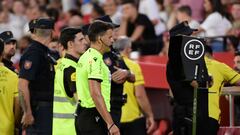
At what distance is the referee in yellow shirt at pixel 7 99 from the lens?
12.1m

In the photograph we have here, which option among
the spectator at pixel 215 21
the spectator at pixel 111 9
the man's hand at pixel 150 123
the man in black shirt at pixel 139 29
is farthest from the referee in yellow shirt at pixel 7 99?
the spectator at pixel 111 9

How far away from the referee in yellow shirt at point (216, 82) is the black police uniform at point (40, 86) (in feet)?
6.84

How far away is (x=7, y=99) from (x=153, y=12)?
7.78 metres

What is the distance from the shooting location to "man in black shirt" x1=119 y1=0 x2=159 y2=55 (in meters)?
18.4

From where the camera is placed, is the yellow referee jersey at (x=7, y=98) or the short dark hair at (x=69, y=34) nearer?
the yellow referee jersey at (x=7, y=98)

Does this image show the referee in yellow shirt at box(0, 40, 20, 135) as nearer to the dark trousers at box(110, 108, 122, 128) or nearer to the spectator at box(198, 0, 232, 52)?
the dark trousers at box(110, 108, 122, 128)

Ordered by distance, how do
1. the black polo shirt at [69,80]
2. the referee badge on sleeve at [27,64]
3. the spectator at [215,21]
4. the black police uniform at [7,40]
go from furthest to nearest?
the spectator at [215,21]
the black police uniform at [7,40]
the referee badge on sleeve at [27,64]
the black polo shirt at [69,80]

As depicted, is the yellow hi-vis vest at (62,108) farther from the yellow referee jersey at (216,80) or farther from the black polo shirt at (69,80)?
the yellow referee jersey at (216,80)

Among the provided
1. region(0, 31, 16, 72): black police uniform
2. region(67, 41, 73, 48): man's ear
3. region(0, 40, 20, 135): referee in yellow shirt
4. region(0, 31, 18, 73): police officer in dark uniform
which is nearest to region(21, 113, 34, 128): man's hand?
region(0, 40, 20, 135): referee in yellow shirt

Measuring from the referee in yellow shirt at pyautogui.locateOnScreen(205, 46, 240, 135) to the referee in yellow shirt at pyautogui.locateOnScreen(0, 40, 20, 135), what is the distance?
7.98 feet

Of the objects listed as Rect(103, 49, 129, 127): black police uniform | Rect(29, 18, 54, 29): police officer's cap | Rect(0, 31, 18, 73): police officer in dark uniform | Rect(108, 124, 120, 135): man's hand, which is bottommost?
Rect(108, 124, 120, 135): man's hand

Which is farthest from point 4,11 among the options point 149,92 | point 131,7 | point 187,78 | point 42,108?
point 187,78

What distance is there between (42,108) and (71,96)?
19.7 inches

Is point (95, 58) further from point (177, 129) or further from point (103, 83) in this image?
point (177, 129)
